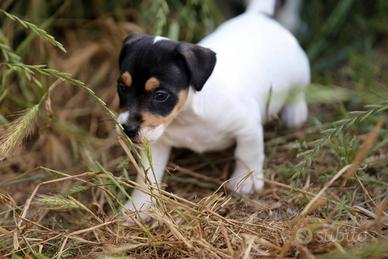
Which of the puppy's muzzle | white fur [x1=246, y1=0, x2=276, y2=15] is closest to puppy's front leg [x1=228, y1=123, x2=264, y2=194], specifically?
the puppy's muzzle

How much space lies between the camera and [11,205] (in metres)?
3.11

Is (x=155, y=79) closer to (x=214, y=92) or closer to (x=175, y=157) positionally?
(x=214, y=92)

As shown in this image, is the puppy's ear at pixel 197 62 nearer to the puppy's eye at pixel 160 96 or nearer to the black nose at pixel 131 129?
the puppy's eye at pixel 160 96

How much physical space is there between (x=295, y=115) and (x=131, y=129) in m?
1.50

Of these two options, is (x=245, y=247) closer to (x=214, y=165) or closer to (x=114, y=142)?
(x=214, y=165)

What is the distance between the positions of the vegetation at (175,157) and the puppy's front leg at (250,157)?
10 cm

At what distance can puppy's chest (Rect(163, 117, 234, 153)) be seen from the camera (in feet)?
11.3

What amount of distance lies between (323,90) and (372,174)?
1.33m

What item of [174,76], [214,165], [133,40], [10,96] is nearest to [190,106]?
[174,76]

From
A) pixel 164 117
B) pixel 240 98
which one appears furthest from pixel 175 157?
pixel 164 117

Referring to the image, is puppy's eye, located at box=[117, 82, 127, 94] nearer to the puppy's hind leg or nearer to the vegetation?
the vegetation

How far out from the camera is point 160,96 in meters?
3.10

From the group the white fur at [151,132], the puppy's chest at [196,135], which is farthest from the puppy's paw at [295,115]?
the white fur at [151,132]

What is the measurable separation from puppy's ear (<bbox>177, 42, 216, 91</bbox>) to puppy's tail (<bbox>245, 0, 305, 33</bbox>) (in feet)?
3.80
